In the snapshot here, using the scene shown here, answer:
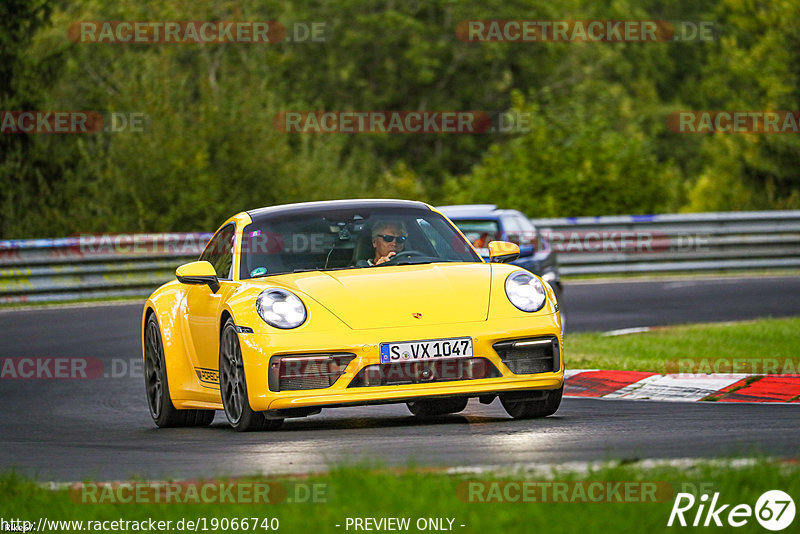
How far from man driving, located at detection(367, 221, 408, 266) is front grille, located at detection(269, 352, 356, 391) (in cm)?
124

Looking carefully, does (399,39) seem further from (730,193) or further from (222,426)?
(222,426)

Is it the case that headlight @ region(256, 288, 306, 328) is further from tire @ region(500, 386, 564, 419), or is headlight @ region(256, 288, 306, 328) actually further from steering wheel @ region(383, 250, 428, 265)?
tire @ region(500, 386, 564, 419)

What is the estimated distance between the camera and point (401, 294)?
882 cm

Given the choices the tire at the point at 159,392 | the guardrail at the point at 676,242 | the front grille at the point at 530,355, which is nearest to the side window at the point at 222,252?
the tire at the point at 159,392

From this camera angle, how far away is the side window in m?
9.91

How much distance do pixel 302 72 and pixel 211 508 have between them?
4942 cm

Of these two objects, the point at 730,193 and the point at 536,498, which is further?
the point at 730,193

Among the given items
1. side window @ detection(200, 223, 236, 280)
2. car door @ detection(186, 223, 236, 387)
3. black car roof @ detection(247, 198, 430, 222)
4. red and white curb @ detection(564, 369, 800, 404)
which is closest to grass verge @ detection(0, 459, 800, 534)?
car door @ detection(186, 223, 236, 387)

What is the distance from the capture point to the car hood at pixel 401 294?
864 cm

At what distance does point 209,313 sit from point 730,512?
4.80 m

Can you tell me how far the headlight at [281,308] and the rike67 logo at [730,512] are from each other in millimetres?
3477

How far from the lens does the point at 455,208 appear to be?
640 inches

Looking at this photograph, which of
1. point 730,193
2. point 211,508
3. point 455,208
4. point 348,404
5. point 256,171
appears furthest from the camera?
point 730,193

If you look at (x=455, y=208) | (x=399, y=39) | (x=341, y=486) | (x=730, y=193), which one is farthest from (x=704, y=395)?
(x=399, y=39)
